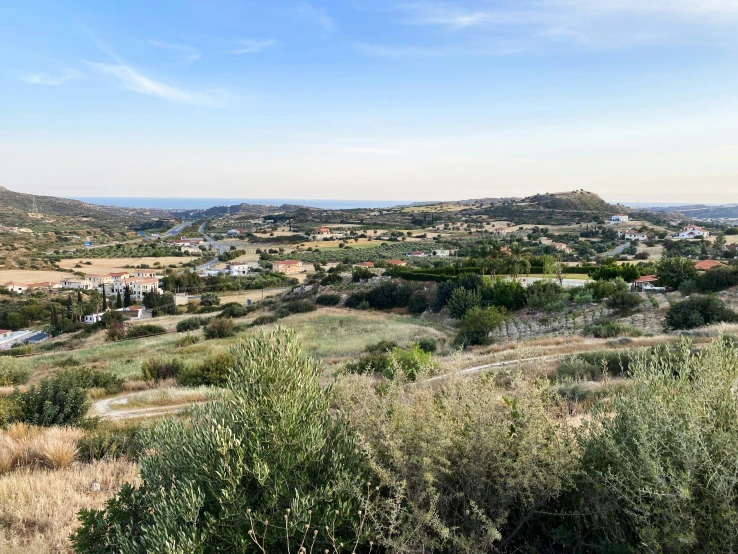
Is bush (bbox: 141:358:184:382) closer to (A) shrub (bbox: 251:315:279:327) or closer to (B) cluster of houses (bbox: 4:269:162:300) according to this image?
(A) shrub (bbox: 251:315:279:327)

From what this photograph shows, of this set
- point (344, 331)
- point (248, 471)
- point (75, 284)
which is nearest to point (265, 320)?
point (344, 331)

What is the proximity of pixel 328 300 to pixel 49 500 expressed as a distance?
34.7 m

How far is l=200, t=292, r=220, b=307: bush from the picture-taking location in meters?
50.6

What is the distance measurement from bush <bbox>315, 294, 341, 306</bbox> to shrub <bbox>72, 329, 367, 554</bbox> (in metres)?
36.0

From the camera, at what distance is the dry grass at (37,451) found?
273 inches

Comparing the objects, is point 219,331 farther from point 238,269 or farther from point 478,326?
point 238,269

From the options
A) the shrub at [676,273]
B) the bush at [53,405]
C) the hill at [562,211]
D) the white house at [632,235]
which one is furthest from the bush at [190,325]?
the hill at [562,211]

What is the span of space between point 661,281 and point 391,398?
106ft

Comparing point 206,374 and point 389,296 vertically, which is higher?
point 206,374

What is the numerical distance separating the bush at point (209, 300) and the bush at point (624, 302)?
130ft

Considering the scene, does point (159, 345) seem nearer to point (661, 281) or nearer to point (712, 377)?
point (712, 377)

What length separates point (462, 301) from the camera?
3127cm

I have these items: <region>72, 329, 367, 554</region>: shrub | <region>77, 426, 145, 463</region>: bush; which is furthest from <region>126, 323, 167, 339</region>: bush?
<region>72, 329, 367, 554</region>: shrub

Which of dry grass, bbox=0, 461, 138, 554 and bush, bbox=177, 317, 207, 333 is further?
bush, bbox=177, 317, 207, 333
